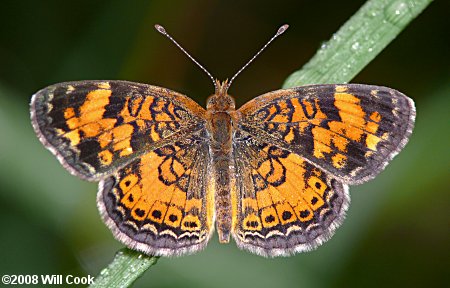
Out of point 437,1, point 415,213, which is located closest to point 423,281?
point 415,213

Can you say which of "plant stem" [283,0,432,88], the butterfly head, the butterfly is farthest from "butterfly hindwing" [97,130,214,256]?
"plant stem" [283,0,432,88]

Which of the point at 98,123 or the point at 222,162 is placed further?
the point at 222,162

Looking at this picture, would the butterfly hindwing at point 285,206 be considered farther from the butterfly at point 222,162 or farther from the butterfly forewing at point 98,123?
the butterfly forewing at point 98,123

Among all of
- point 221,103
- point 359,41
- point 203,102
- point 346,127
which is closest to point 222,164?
point 221,103

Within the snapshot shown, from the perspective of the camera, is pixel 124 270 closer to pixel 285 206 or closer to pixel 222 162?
pixel 222 162

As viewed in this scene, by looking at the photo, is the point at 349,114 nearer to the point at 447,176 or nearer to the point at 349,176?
the point at 349,176

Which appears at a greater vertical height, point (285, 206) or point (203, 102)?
point (203, 102)

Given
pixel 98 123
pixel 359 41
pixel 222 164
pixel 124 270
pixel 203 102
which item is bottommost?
pixel 124 270

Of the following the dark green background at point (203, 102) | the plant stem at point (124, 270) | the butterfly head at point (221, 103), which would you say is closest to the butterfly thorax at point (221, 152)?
the butterfly head at point (221, 103)
